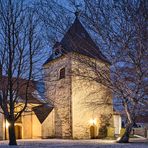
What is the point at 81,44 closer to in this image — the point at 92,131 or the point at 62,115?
the point at 62,115

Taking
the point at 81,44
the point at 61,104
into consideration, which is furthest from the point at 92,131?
the point at 81,44

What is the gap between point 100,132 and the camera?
133 ft

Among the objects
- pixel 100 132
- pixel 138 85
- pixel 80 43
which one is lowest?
pixel 100 132

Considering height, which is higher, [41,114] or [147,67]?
[147,67]

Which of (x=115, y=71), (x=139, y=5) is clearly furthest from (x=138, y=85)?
(x=139, y=5)

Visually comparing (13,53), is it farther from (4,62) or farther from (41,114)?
(41,114)

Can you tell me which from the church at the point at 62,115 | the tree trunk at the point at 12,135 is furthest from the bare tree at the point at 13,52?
the church at the point at 62,115

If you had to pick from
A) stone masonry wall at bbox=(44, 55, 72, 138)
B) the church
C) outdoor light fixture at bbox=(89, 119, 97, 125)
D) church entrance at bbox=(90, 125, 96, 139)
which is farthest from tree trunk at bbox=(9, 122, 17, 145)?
church entrance at bbox=(90, 125, 96, 139)

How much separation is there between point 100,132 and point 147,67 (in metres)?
30.8

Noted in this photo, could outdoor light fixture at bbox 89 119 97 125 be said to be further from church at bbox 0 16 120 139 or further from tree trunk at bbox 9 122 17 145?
tree trunk at bbox 9 122 17 145

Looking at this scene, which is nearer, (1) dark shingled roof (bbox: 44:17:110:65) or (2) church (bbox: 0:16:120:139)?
(1) dark shingled roof (bbox: 44:17:110:65)

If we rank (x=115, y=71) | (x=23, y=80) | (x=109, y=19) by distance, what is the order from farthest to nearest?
(x=23, y=80) < (x=115, y=71) < (x=109, y=19)

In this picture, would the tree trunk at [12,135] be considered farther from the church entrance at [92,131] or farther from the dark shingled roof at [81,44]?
the church entrance at [92,131]

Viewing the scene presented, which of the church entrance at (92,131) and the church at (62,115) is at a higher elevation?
the church at (62,115)
